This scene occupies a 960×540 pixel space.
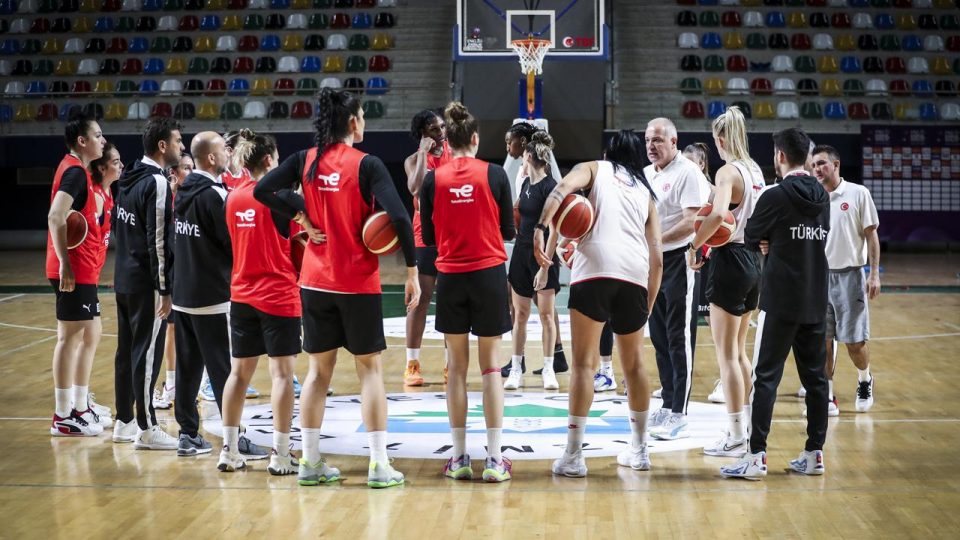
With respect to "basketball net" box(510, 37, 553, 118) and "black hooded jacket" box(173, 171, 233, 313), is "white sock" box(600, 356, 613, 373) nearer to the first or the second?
"black hooded jacket" box(173, 171, 233, 313)

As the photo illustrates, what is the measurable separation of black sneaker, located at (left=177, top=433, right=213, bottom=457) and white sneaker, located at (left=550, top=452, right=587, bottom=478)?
203cm

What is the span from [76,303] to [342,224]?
2.30 m

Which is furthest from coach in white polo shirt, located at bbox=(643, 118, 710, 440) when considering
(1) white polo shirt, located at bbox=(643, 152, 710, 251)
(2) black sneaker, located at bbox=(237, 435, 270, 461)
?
(2) black sneaker, located at bbox=(237, 435, 270, 461)

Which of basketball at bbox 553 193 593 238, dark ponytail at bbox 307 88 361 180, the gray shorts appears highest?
dark ponytail at bbox 307 88 361 180

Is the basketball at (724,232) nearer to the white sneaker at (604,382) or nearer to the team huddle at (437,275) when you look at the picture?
the team huddle at (437,275)

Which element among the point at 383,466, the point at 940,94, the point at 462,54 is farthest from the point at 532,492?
the point at 940,94

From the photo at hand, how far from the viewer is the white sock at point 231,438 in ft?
17.9

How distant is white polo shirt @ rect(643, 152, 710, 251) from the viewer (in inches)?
242

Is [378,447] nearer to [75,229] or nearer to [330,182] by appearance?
[330,182]

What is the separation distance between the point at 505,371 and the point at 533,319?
3.21 metres

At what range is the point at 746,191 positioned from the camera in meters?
5.96

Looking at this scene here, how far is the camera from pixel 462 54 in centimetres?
1658

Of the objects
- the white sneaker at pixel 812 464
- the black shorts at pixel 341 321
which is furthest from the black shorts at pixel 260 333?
the white sneaker at pixel 812 464

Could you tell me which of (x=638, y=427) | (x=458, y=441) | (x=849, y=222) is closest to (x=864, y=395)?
(x=849, y=222)
